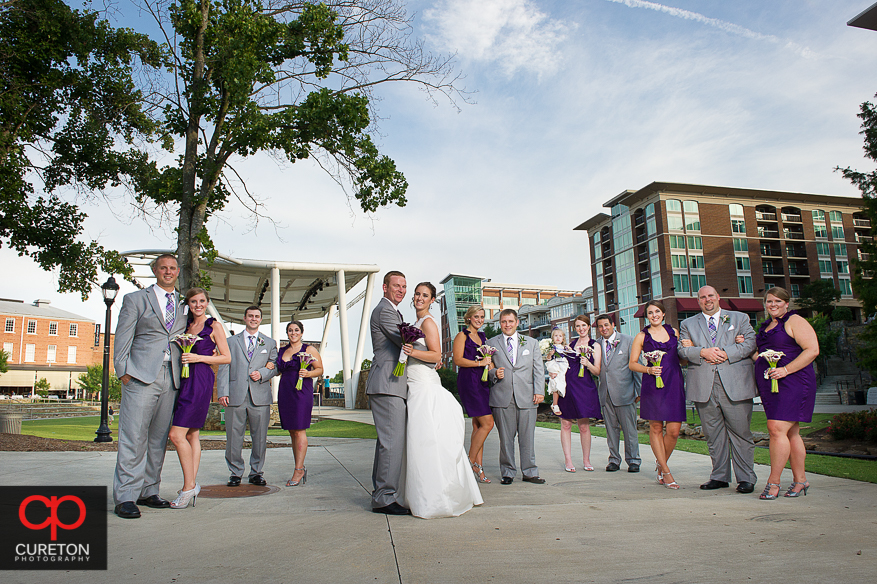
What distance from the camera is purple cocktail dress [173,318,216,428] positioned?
209 inches

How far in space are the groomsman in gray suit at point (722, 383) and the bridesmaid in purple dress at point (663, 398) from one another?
0.18 meters

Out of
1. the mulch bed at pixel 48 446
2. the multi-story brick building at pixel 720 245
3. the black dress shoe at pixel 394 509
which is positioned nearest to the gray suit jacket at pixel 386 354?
the black dress shoe at pixel 394 509

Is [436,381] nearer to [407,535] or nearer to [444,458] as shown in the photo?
[444,458]

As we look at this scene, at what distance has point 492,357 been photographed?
7.20m

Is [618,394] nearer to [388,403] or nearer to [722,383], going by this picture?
[722,383]

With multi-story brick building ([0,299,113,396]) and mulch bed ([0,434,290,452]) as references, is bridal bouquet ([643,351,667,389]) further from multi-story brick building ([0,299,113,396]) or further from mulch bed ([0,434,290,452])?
multi-story brick building ([0,299,113,396])

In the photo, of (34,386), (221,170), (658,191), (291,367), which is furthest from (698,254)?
(34,386)

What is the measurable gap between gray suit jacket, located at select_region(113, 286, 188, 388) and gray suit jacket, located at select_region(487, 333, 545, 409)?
11.7ft

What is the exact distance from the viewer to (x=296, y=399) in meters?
6.89

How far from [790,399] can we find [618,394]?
2509mm

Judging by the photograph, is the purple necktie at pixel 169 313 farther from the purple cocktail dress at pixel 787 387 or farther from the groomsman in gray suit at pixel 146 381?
the purple cocktail dress at pixel 787 387

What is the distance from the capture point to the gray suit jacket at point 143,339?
494 cm

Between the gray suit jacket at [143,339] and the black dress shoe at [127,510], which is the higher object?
the gray suit jacket at [143,339]

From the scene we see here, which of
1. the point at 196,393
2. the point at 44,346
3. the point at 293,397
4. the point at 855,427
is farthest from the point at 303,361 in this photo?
the point at 44,346
